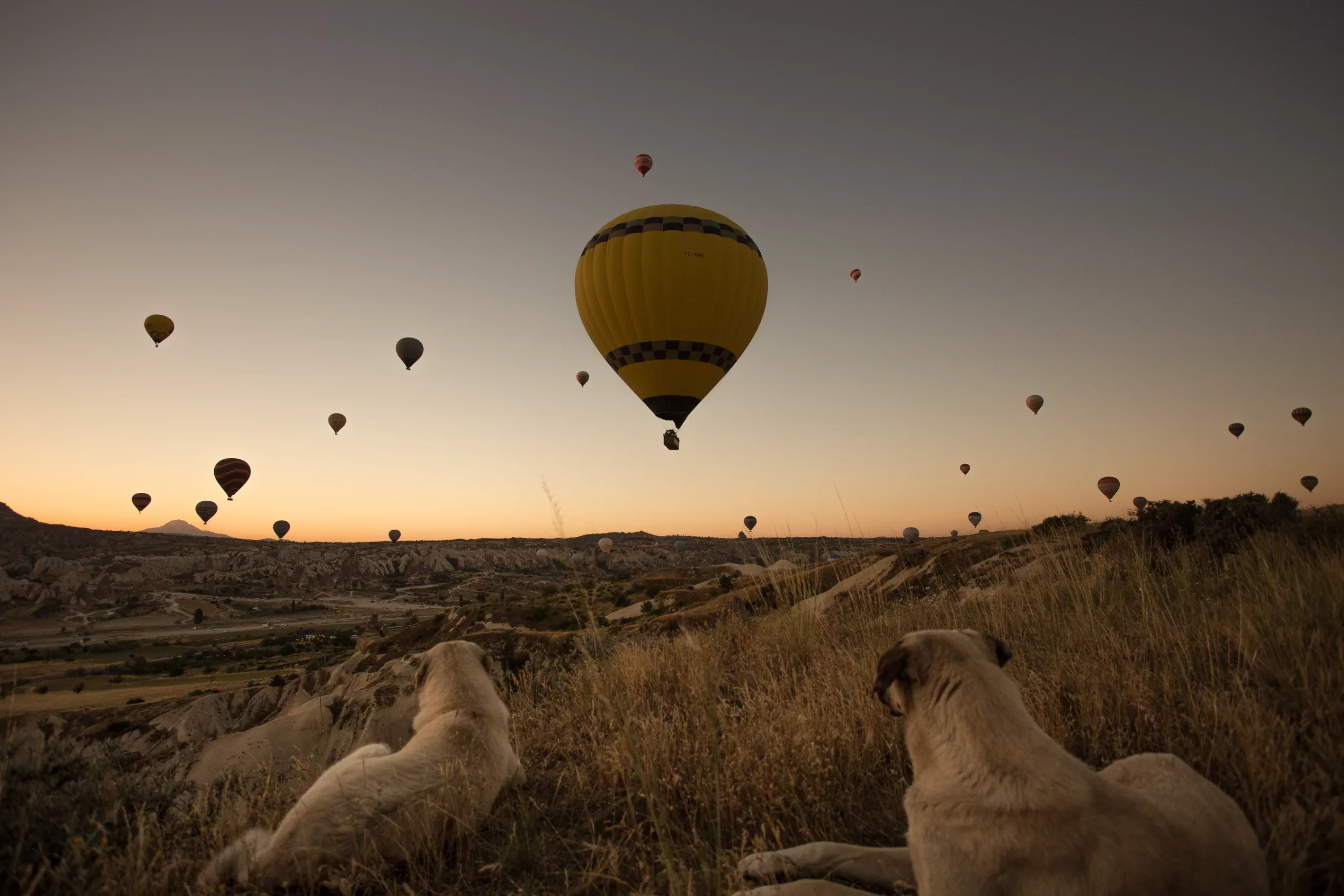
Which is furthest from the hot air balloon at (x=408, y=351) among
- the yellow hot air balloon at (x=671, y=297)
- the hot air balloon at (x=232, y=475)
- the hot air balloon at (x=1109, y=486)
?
the hot air balloon at (x=1109, y=486)

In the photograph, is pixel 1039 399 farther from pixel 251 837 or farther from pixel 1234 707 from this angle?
pixel 251 837

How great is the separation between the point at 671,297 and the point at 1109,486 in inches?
2074

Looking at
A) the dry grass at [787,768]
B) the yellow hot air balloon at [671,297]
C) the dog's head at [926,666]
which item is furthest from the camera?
the yellow hot air balloon at [671,297]

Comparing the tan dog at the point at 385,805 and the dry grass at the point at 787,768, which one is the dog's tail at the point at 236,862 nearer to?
the tan dog at the point at 385,805

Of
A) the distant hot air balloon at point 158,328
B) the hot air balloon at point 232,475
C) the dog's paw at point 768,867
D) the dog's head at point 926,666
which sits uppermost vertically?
the distant hot air balloon at point 158,328

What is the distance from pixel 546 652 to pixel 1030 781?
10.5 metres

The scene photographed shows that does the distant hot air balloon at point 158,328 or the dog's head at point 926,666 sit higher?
the distant hot air balloon at point 158,328

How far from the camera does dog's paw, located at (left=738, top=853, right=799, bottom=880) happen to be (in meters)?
3.23

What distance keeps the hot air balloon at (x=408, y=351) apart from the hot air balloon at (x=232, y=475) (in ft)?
114

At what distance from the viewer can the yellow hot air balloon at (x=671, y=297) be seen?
19125mm

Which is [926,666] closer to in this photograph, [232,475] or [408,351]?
[408,351]

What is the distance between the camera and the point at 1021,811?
2367 mm

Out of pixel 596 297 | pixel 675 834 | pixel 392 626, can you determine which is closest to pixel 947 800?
pixel 675 834

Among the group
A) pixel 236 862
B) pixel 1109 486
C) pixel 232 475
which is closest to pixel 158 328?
pixel 232 475
